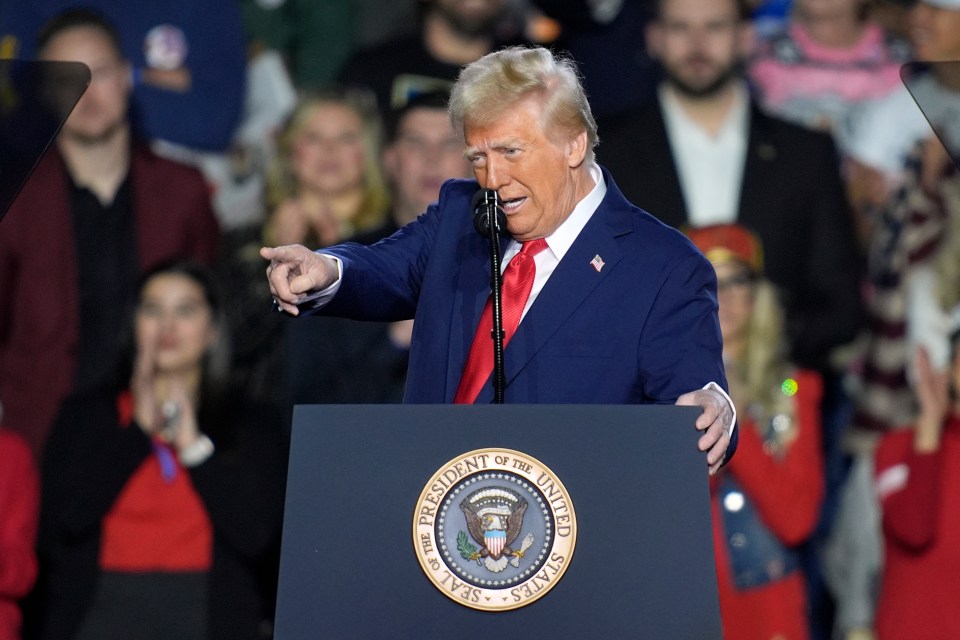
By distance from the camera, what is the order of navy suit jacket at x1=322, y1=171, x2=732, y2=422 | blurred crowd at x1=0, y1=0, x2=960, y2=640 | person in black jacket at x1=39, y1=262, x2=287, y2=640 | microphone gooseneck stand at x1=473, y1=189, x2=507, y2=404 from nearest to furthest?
1. microphone gooseneck stand at x1=473, y1=189, x2=507, y2=404
2. navy suit jacket at x1=322, y1=171, x2=732, y2=422
3. person in black jacket at x1=39, y1=262, x2=287, y2=640
4. blurred crowd at x1=0, y1=0, x2=960, y2=640

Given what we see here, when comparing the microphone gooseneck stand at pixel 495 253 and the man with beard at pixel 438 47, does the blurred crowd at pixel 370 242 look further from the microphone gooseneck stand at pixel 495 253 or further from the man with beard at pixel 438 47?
the microphone gooseneck stand at pixel 495 253

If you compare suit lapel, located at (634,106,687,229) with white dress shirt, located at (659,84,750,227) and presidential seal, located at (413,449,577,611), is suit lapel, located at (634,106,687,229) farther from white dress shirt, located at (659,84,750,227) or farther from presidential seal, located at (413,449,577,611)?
presidential seal, located at (413,449,577,611)

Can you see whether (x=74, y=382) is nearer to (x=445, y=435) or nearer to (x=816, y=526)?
(x=816, y=526)

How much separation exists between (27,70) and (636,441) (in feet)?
3.83

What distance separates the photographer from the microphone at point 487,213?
2.14 m

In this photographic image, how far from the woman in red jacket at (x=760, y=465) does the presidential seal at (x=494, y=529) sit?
101 inches

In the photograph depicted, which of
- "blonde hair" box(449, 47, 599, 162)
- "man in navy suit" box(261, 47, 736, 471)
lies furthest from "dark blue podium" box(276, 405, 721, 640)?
"blonde hair" box(449, 47, 599, 162)

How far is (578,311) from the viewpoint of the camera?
7.41ft

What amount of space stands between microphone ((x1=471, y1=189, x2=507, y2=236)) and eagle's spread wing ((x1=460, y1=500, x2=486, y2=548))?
50 cm

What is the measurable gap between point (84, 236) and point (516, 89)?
3.09 m

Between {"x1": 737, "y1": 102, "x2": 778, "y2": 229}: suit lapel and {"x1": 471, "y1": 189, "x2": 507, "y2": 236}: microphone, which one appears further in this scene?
{"x1": 737, "y1": 102, "x2": 778, "y2": 229}: suit lapel

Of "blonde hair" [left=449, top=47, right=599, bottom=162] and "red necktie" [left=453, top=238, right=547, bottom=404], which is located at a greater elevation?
"blonde hair" [left=449, top=47, right=599, bottom=162]

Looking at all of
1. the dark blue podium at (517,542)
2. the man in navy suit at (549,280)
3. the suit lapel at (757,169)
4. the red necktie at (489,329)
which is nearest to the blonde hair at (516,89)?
the man in navy suit at (549,280)

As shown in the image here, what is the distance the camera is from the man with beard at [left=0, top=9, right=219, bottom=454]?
4758 mm
